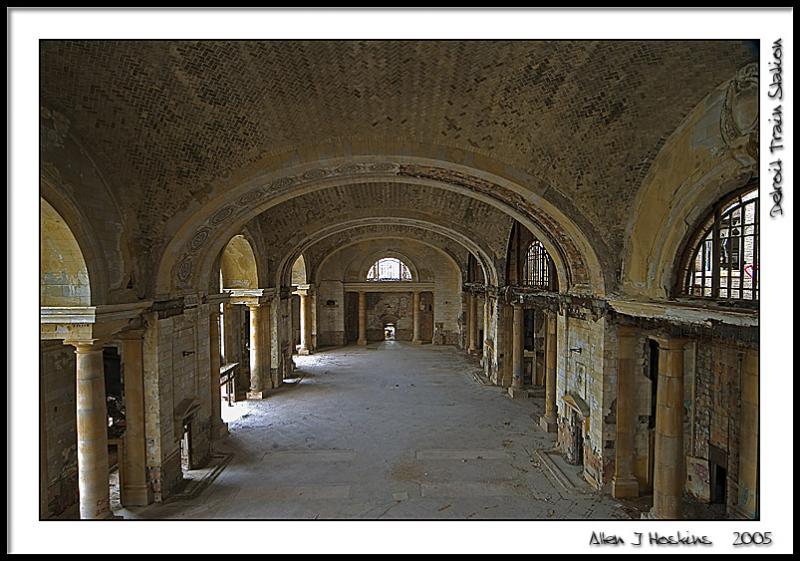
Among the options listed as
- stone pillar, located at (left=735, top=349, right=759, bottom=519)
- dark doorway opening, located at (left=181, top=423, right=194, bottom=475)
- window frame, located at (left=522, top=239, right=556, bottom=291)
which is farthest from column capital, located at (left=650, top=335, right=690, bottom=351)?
dark doorway opening, located at (left=181, top=423, right=194, bottom=475)

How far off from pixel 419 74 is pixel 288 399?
Result: 13.5 meters

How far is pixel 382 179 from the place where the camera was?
37.0 feet

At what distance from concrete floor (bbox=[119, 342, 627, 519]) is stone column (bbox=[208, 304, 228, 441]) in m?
0.39

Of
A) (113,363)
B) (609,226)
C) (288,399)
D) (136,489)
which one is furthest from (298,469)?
(609,226)

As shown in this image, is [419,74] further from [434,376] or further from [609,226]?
[434,376]

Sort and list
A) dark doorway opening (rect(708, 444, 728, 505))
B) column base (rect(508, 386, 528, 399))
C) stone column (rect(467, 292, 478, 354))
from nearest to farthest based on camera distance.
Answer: dark doorway opening (rect(708, 444, 728, 505)) < column base (rect(508, 386, 528, 399)) < stone column (rect(467, 292, 478, 354))

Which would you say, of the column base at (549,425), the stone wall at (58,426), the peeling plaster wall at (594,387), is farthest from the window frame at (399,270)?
the stone wall at (58,426)

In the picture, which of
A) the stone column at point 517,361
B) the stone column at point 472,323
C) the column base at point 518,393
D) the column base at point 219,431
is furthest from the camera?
the stone column at point 472,323

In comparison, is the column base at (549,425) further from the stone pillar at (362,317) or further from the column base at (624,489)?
the stone pillar at (362,317)

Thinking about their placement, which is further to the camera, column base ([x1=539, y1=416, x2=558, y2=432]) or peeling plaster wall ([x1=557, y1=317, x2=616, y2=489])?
column base ([x1=539, y1=416, x2=558, y2=432])

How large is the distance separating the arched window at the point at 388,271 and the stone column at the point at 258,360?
13803 millimetres

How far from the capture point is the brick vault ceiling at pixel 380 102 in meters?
6.76

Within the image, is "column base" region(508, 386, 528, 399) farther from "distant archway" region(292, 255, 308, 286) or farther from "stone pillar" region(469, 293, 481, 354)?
"distant archway" region(292, 255, 308, 286)

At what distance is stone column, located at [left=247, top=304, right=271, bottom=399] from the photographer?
17562 mm
